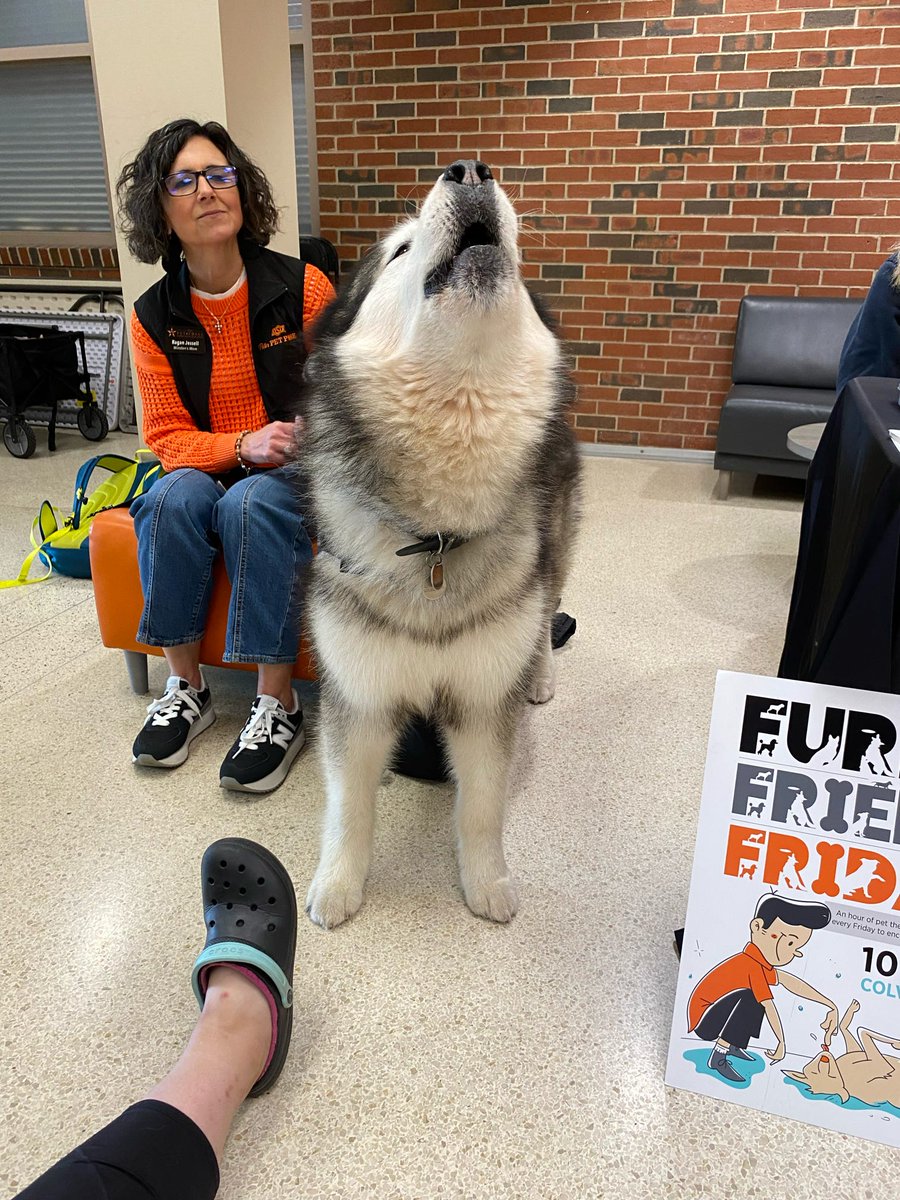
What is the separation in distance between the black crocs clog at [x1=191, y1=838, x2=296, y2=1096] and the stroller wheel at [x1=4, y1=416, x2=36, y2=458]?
381 centimetres

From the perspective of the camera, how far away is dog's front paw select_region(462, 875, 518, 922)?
1329mm

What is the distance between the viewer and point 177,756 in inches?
68.3

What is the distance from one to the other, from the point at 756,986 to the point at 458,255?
987 millimetres

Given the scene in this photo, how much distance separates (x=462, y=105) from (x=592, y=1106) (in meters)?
4.58

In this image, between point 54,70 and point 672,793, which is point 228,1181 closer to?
point 672,793

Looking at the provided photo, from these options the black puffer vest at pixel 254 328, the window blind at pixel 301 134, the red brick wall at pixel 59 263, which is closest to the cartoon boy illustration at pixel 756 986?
the black puffer vest at pixel 254 328

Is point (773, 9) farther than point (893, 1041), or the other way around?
point (773, 9)

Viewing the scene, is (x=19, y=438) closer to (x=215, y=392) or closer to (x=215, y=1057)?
(x=215, y=392)

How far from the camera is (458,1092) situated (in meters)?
1.04

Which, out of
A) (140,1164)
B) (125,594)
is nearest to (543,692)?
(125,594)

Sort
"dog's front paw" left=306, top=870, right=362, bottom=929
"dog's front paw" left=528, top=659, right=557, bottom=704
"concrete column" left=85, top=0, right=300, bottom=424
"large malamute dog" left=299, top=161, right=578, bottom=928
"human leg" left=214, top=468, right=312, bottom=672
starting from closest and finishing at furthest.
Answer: "large malamute dog" left=299, top=161, right=578, bottom=928
"dog's front paw" left=306, top=870, right=362, bottom=929
"human leg" left=214, top=468, right=312, bottom=672
"dog's front paw" left=528, top=659, right=557, bottom=704
"concrete column" left=85, top=0, right=300, bottom=424

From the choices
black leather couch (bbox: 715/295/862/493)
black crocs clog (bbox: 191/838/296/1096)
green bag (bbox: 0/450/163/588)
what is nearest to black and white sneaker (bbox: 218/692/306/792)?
black crocs clog (bbox: 191/838/296/1096)

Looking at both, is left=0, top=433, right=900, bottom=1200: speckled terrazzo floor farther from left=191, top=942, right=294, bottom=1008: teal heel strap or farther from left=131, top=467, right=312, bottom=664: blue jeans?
left=131, top=467, right=312, bottom=664: blue jeans

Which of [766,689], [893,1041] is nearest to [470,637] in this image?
[766,689]
